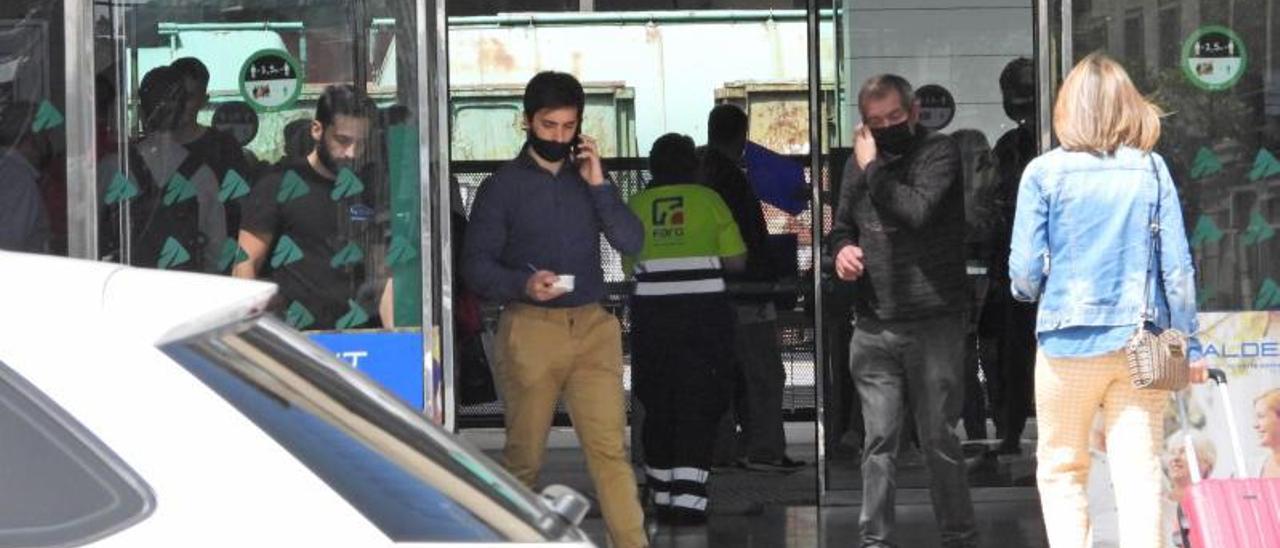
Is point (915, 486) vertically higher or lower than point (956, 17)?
lower

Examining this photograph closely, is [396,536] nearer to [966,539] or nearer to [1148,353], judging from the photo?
[1148,353]

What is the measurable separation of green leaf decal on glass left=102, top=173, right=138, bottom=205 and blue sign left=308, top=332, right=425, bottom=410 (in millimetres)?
873

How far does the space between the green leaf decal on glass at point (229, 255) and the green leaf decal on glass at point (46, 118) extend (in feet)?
2.49

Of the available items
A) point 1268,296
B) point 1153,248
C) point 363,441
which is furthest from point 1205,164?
point 363,441

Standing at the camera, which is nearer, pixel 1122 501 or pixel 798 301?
pixel 1122 501

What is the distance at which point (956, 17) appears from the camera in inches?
380

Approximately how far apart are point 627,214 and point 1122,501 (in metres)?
2.15

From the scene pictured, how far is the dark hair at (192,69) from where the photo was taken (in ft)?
27.3

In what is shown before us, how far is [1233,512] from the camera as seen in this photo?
6.24m

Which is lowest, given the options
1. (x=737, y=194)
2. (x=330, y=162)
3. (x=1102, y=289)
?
(x=1102, y=289)

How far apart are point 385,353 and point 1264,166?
3.33 metres

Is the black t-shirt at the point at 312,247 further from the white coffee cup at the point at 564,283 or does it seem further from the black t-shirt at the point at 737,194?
the black t-shirt at the point at 737,194

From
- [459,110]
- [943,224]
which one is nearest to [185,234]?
[943,224]

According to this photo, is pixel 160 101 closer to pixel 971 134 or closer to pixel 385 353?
pixel 385 353
